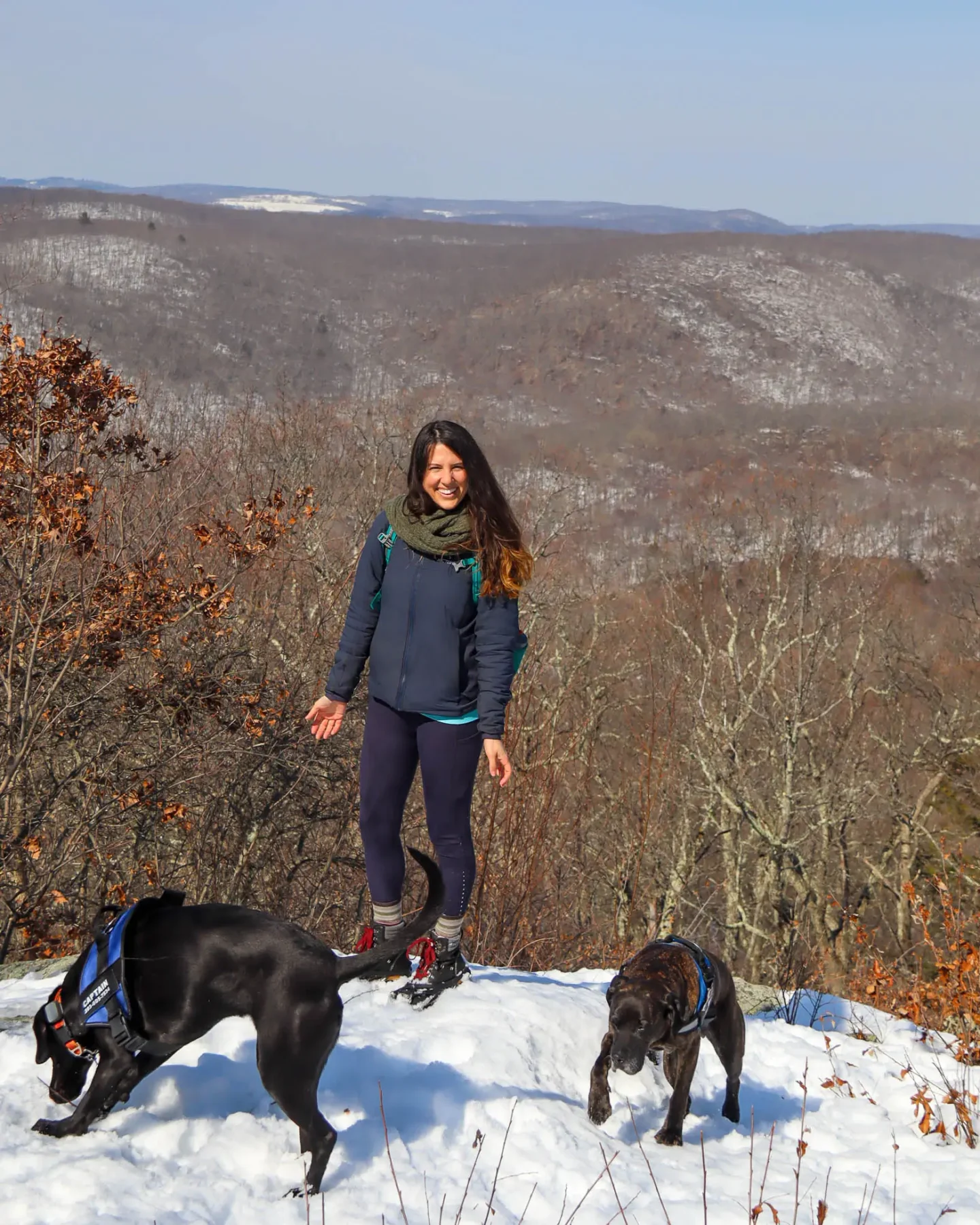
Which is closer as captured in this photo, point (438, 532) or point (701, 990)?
point (701, 990)

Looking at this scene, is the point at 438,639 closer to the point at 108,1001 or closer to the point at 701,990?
the point at 701,990

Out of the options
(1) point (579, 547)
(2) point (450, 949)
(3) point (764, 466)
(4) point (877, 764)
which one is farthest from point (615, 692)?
(3) point (764, 466)

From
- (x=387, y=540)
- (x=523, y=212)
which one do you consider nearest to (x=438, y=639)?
(x=387, y=540)

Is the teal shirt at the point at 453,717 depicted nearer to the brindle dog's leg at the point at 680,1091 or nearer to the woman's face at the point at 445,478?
the woman's face at the point at 445,478

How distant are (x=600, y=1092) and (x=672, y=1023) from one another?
31cm

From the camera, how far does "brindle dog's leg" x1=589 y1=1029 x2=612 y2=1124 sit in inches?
120

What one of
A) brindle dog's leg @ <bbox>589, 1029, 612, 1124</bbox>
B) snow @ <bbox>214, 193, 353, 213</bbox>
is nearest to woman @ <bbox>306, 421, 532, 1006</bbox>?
brindle dog's leg @ <bbox>589, 1029, 612, 1124</bbox>

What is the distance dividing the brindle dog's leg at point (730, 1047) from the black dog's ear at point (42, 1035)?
1851mm

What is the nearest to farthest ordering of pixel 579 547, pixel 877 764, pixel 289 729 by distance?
pixel 289 729, pixel 877 764, pixel 579 547

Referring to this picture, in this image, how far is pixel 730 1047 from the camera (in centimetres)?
326

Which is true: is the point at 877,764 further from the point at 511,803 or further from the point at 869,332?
the point at 869,332

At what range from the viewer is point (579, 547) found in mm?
30891

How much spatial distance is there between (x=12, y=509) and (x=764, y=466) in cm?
4172

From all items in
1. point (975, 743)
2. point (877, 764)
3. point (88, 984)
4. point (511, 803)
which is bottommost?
point (877, 764)
